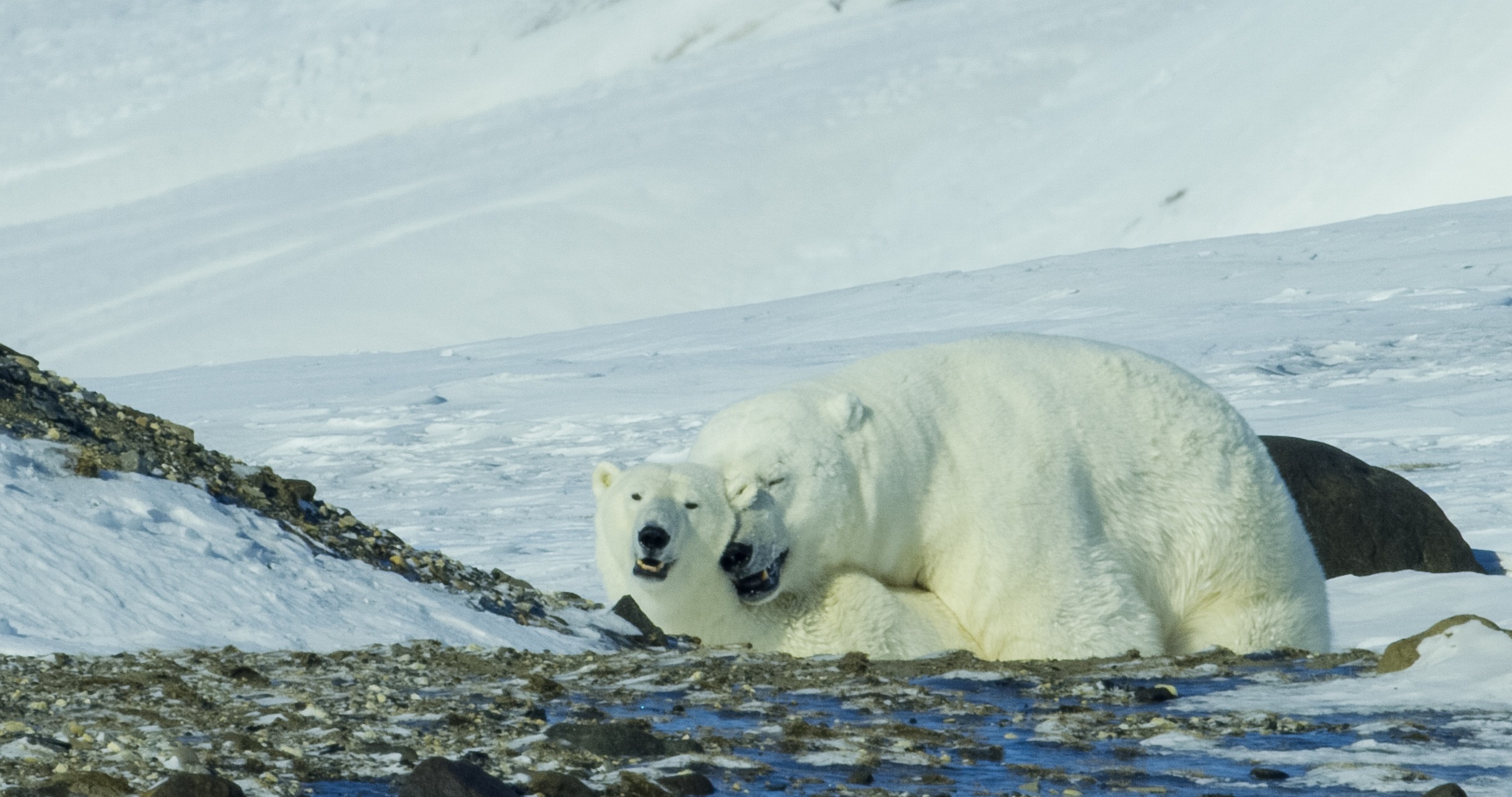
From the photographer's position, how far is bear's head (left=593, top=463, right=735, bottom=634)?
4.85m

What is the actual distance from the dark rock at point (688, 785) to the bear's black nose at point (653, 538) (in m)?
1.80

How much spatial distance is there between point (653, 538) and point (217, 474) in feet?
6.46

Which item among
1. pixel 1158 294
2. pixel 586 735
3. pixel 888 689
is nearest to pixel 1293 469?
pixel 888 689

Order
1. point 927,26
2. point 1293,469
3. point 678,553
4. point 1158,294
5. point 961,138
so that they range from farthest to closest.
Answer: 1. point 927,26
2. point 961,138
3. point 1158,294
4. point 1293,469
5. point 678,553

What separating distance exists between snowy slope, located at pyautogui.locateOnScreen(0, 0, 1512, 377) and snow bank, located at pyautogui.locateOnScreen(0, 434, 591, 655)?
2511cm

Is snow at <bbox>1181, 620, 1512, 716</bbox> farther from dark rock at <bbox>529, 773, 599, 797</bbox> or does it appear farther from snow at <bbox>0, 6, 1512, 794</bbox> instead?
dark rock at <bbox>529, 773, 599, 797</bbox>

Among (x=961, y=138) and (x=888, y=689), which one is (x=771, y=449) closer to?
(x=888, y=689)

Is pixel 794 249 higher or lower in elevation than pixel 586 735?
higher

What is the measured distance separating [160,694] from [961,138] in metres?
37.7

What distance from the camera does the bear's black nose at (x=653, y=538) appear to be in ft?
15.7

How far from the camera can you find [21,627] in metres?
4.47

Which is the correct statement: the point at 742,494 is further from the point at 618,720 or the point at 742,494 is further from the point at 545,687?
the point at 618,720

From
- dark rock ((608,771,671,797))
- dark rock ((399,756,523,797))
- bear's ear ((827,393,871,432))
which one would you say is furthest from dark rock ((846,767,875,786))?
bear's ear ((827,393,871,432))

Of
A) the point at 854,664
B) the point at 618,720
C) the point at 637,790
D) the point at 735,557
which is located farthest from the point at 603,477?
the point at 637,790
